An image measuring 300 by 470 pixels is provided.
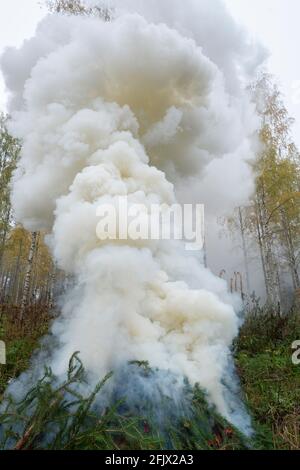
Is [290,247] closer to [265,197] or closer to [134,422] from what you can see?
[265,197]

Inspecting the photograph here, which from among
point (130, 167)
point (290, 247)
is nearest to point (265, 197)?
point (290, 247)

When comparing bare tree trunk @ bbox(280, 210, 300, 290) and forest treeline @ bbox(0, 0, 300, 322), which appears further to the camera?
bare tree trunk @ bbox(280, 210, 300, 290)

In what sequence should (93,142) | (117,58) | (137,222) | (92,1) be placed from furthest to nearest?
(92,1) < (117,58) < (93,142) < (137,222)

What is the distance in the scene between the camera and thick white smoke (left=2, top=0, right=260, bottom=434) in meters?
4.79

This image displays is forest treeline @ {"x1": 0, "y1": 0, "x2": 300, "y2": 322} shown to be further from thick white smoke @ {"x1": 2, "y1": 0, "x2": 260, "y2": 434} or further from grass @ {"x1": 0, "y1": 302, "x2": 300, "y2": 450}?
grass @ {"x1": 0, "y1": 302, "x2": 300, "y2": 450}

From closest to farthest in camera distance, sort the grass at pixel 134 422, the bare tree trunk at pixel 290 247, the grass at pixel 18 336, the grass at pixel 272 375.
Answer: the grass at pixel 134 422
the grass at pixel 272 375
the grass at pixel 18 336
the bare tree trunk at pixel 290 247

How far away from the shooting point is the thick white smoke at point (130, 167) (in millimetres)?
4789

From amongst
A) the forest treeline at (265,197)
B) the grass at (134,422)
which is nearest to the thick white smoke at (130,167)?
the grass at (134,422)

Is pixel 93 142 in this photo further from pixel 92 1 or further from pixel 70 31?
pixel 92 1

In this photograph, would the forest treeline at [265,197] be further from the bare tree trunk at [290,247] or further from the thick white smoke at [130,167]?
the thick white smoke at [130,167]

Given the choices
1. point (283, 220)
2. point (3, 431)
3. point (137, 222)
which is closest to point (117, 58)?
point (137, 222)

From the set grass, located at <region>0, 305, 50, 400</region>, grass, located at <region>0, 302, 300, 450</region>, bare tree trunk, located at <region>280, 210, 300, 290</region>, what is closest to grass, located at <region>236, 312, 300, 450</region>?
grass, located at <region>0, 302, 300, 450</region>

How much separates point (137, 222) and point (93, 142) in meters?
2.21

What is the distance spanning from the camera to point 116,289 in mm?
5012
